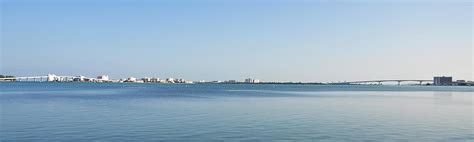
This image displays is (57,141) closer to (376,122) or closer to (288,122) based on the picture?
(288,122)

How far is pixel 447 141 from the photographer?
17844mm

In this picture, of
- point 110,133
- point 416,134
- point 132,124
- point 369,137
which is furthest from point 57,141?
point 416,134

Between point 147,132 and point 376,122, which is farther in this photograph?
point 376,122

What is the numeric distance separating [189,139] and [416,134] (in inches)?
353

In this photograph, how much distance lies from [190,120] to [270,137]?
7336 millimetres

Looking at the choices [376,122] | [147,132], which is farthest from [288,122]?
[147,132]

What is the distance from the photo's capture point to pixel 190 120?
2456 centimetres

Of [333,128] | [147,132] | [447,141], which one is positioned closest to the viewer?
[447,141]

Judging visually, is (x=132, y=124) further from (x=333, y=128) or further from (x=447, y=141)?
(x=447, y=141)

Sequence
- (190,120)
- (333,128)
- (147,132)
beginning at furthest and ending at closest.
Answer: (190,120) → (333,128) → (147,132)

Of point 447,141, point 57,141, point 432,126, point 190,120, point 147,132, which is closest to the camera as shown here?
point 57,141

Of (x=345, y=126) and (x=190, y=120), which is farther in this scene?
(x=190, y=120)

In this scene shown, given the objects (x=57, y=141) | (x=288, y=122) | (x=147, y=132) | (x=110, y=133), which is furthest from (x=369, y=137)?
(x=57, y=141)

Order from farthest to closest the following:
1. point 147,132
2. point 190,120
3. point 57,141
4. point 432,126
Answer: point 190,120 < point 432,126 < point 147,132 < point 57,141
